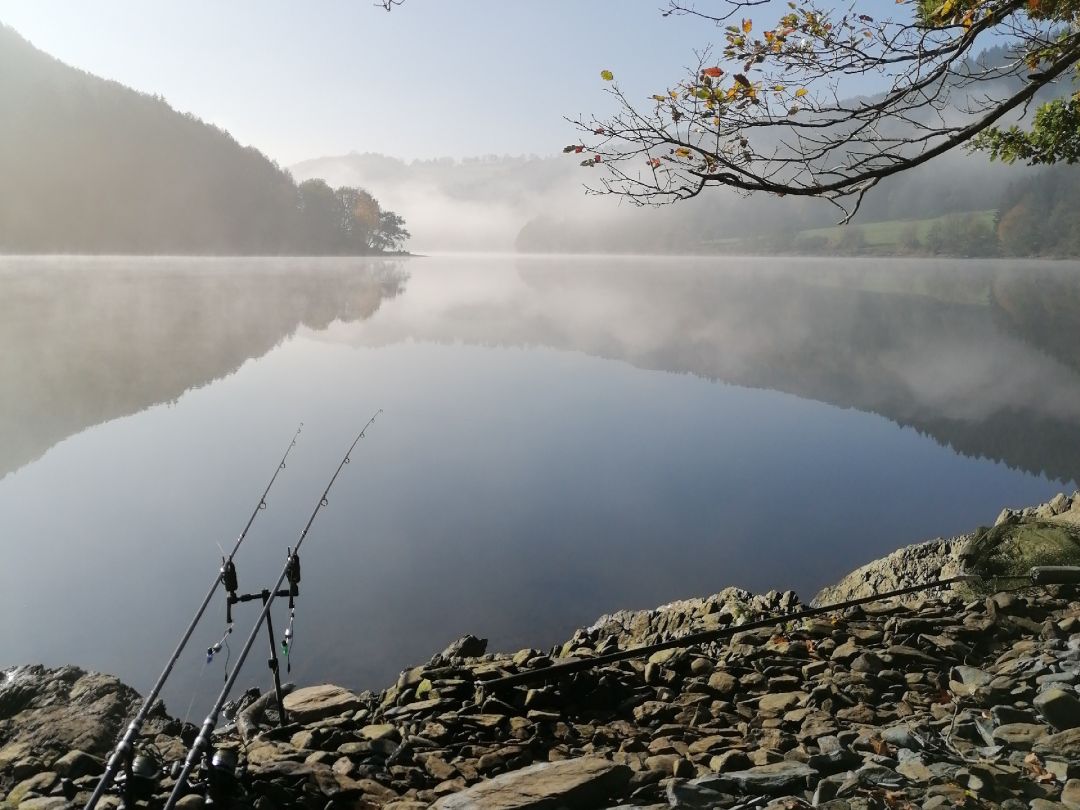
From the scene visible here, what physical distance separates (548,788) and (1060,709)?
3734 mm

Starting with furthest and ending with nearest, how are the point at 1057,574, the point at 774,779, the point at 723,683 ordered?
the point at 1057,574 → the point at 723,683 → the point at 774,779

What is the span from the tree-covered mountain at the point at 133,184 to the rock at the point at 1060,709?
194m

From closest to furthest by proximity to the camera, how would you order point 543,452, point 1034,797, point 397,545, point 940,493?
1. point 1034,797
2. point 397,545
3. point 940,493
4. point 543,452

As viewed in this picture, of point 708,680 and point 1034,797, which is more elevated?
point 1034,797

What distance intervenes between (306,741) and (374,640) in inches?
222

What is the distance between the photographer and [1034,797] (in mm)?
4441

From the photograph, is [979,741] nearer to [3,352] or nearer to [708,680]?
[708,680]

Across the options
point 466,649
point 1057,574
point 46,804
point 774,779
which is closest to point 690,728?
point 774,779

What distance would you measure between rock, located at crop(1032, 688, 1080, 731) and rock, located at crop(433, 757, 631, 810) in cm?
307

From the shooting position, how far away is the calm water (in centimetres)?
1329

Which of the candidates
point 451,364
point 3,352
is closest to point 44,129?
point 3,352

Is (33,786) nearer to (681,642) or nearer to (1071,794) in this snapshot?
(681,642)

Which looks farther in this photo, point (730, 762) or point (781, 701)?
point (781, 701)

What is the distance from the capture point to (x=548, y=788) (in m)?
5.17
